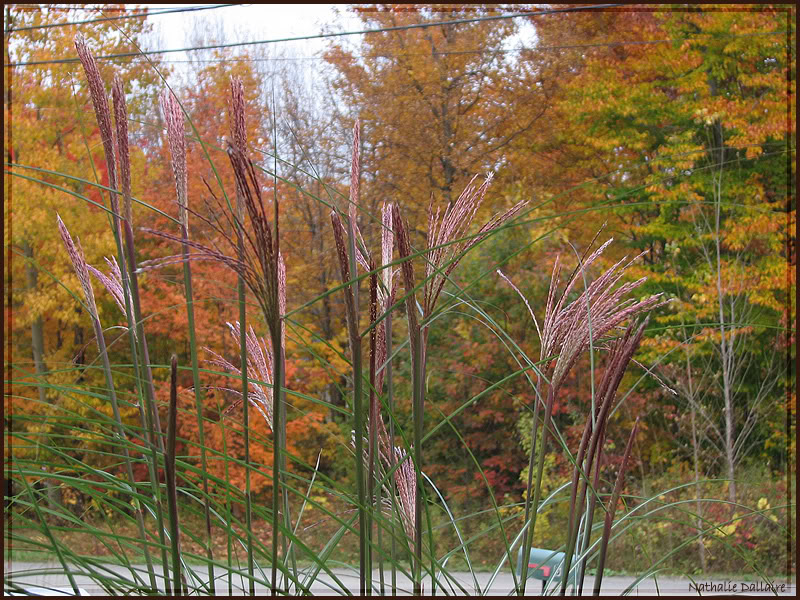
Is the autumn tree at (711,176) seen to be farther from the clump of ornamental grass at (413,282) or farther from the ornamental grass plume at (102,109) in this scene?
the ornamental grass plume at (102,109)

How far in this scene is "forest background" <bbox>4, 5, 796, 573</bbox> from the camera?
304 inches

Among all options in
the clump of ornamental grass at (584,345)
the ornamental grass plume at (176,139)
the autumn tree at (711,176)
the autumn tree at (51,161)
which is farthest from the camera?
the autumn tree at (51,161)

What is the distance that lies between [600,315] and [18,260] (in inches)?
409

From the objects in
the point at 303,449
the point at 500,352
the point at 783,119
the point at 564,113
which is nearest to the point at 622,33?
the point at 564,113

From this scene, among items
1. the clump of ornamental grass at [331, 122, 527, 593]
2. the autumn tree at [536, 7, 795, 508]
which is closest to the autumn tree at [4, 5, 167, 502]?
the autumn tree at [536, 7, 795, 508]

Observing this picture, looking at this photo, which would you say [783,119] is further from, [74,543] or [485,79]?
[74,543]

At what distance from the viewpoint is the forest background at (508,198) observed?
773cm

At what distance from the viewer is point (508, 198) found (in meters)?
8.88

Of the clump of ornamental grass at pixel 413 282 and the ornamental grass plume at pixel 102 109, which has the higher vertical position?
the ornamental grass plume at pixel 102 109

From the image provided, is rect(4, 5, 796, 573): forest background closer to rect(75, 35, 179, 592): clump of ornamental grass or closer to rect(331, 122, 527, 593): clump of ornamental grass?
rect(331, 122, 527, 593): clump of ornamental grass

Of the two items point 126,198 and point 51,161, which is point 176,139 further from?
point 51,161

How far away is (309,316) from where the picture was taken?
34.2 feet

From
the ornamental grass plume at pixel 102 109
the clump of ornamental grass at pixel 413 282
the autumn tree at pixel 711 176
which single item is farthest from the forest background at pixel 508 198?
the ornamental grass plume at pixel 102 109

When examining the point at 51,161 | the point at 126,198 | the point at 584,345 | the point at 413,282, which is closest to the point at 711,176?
the point at 51,161
